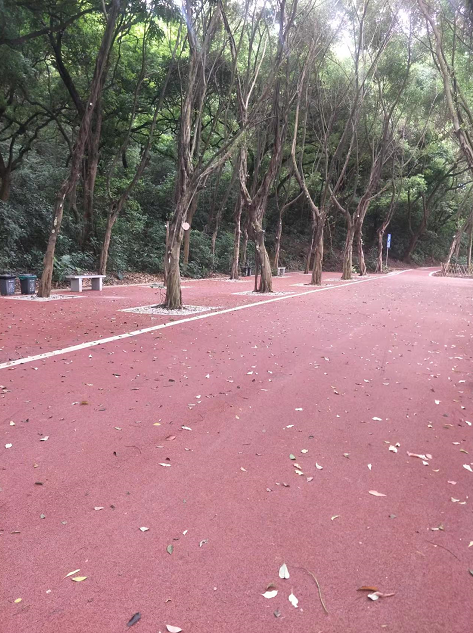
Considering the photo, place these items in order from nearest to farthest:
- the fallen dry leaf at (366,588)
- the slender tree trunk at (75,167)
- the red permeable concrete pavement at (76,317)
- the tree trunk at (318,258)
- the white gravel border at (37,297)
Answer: the fallen dry leaf at (366,588), the red permeable concrete pavement at (76,317), the slender tree trunk at (75,167), the white gravel border at (37,297), the tree trunk at (318,258)

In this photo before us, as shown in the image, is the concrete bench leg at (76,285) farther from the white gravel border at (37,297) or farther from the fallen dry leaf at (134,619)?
the fallen dry leaf at (134,619)

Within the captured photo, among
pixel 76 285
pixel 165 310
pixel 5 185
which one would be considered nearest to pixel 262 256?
pixel 165 310

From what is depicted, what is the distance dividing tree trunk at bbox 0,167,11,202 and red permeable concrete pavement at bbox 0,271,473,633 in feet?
52.8

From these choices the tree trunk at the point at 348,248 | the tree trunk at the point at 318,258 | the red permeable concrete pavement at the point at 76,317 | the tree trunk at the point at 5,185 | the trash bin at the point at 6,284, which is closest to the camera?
the red permeable concrete pavement at the point at 76,317

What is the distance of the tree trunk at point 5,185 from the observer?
20469mm

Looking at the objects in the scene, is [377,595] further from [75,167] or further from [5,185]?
[5,185]

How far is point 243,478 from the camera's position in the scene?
3678 millimetres

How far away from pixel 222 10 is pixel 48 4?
7.11 meters

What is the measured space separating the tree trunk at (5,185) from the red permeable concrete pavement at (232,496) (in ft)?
52.8

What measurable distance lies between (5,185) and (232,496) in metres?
20.9

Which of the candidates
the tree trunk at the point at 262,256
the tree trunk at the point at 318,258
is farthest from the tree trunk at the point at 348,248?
the tree trunk at the point at 262,256

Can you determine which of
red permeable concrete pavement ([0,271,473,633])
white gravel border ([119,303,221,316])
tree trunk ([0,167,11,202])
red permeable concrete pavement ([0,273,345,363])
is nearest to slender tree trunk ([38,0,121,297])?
red permeable concrete pavement ([0,273,345,363])

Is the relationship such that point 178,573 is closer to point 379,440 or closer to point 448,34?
point 379,440

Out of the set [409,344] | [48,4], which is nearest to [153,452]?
[409,344]
